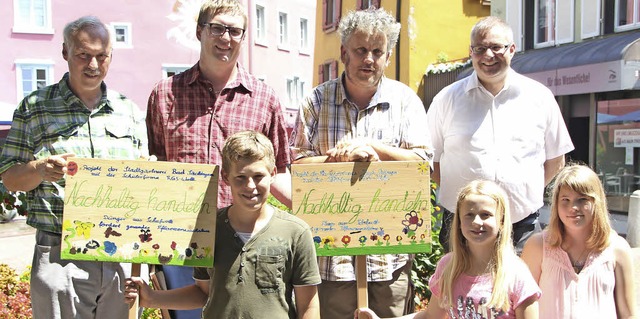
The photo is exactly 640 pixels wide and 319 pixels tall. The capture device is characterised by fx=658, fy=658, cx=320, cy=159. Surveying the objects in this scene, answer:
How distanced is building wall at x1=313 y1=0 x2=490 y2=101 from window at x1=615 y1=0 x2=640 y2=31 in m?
8.05

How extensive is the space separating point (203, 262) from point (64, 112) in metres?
1.01

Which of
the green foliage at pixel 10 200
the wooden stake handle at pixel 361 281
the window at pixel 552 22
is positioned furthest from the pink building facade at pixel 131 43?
the wooden stake handle at pixel 361 281

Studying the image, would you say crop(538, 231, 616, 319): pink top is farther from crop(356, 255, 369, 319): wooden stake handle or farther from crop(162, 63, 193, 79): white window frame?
crop(162, 63, 193, 79): white window frame

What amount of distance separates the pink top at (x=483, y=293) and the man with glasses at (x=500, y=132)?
0.77 m

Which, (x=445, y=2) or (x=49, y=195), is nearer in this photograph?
(x=49, y=195)

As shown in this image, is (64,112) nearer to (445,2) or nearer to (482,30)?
(482,30)

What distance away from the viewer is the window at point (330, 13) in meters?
24.4

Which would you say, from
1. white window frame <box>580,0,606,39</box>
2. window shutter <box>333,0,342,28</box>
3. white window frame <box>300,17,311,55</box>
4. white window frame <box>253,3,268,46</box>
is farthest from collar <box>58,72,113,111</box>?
white window frame <box>300,17,311,55</box>

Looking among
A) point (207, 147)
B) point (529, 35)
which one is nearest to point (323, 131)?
point (207, 147)

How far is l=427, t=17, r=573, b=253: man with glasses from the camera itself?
3707mm

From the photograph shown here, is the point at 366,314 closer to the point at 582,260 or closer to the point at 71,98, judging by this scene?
the point at 582,260

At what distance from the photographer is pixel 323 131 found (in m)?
3.33

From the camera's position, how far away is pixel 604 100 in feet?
43.7

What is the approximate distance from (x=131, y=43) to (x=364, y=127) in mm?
22558
